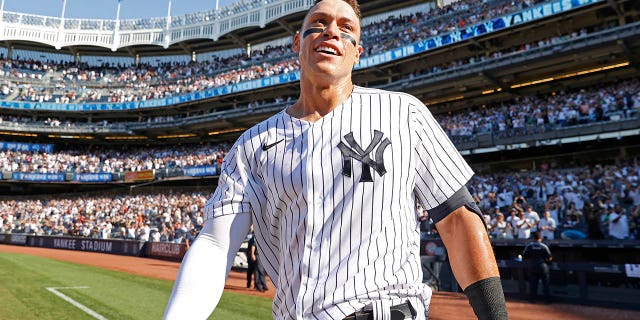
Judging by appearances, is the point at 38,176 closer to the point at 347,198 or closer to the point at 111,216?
the point at 111,216

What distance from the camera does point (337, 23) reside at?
6.45 feet

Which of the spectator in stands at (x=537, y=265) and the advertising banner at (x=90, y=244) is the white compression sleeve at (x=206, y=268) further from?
the advertising banner at (x=90, y=244)

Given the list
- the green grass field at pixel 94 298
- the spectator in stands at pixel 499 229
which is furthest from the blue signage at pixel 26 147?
the spectator in stands at pixel 499 229

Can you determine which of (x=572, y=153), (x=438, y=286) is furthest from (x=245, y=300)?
(x=572, y=153)

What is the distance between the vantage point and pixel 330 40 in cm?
194

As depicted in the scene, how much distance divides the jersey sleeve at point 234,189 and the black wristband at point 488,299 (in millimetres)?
959

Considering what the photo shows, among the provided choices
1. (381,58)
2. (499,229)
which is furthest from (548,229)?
(381,58)

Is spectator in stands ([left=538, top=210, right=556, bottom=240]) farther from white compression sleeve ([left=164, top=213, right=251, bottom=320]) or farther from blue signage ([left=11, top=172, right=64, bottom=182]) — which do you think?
blue signage ([left=11, top=172, right=64, bottom=182])

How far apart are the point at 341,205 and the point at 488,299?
615 mm

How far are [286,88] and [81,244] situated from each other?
67.4 feet

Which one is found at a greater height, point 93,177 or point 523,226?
point 93,177

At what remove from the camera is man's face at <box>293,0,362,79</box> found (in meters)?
1.93

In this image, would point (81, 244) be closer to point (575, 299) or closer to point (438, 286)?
point (438, 286)

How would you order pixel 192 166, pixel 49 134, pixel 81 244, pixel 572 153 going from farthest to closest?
pixel 49 134, pixel 192 166, pixel 81 244, pixel 572 153
